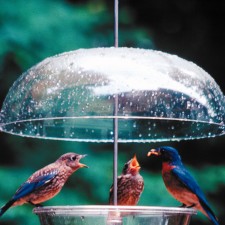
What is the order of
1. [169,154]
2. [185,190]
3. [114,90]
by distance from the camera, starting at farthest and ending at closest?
[169,154]
[185,190]
[114,90]

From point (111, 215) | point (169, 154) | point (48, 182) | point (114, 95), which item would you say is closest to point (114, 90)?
point (114, 95)

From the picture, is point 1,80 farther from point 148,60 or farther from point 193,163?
point 148,60

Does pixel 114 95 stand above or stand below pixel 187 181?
above

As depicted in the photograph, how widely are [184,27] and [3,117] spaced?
2.84 m

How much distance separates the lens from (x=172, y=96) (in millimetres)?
2670

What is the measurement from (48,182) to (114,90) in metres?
0.92

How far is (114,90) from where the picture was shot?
102 inches

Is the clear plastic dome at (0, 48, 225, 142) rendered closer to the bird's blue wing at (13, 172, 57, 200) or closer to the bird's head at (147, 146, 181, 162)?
the bird's blue wing at (13, 172, 57, 200)

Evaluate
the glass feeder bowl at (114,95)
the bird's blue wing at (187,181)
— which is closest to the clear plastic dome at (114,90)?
the glass feeder bowl at (114,95)

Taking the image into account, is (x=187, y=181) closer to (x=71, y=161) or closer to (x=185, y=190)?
(x=185, y=190)

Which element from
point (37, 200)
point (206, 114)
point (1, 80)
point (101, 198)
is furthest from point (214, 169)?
point (206, 114)

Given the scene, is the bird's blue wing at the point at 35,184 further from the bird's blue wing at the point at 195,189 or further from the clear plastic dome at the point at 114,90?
the clear plastic dome at the point at 114,90

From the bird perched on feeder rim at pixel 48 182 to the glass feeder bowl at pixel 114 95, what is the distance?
644 millimetres

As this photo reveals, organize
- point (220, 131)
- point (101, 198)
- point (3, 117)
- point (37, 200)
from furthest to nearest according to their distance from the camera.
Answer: point (101, 198), point (37, 200), point (220, 131), point (3, 117)
